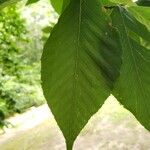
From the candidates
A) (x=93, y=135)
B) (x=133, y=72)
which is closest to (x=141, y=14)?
(x=133, y=72)

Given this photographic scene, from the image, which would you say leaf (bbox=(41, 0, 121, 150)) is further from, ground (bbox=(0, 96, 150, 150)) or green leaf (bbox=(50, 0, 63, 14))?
ground (bbox=(0, 96, 150, 150))

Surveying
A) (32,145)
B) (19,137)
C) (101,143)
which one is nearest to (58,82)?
(101,143)

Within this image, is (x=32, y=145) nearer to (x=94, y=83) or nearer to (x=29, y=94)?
(x=29, y=94)

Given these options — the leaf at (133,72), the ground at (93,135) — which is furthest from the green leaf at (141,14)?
the ground at (93,135)

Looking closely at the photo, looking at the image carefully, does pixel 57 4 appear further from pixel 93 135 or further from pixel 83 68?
pixel 93 135

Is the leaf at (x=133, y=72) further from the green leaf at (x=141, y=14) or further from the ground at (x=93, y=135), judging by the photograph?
the ground at (x=93, y=135)
